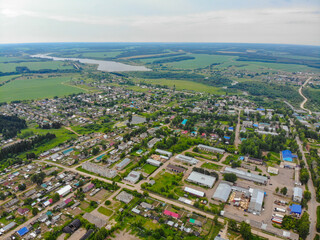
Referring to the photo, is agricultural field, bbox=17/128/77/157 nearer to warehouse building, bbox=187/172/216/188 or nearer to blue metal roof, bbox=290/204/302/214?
warehouse building, bbox=187/172/216/188

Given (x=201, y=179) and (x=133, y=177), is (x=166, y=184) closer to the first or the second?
(x=133, y=177)

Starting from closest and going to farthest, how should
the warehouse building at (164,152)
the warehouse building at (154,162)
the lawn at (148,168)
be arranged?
the lawn at (148,168) < the warehouse building at (154,162) < the warehouse building at (164,152)

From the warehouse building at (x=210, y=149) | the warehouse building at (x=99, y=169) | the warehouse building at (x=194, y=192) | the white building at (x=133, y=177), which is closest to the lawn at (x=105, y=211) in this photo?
the white building at (x=133, y=177)

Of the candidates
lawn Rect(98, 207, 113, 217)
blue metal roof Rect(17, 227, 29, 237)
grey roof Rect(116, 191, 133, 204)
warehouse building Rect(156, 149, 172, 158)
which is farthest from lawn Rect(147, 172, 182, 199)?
blue metal roof Rect(17, 227, 29, 237)

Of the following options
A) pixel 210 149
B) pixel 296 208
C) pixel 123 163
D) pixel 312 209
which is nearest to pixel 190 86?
pixel 210 149

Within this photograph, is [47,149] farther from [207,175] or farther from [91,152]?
[207,175]

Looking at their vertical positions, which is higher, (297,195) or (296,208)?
(297,195)

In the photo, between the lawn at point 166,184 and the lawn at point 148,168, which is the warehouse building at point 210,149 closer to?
the lawn at point 166,184
